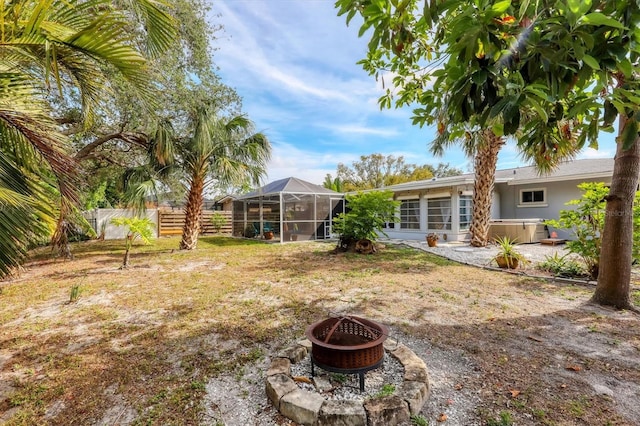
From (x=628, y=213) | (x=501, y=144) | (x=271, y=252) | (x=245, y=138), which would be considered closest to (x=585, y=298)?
(x=628, y=213)

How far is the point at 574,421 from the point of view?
79.4 inches

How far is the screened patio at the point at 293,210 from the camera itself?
42.5ft

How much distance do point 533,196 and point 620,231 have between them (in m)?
10.7

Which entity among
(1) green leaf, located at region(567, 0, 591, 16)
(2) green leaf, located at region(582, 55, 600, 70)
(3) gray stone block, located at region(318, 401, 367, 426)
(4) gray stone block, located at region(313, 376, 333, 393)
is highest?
(1) green leaf, located at region(567, 0, 591, 16)

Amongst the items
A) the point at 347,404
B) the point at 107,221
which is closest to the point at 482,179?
the point at 347,404

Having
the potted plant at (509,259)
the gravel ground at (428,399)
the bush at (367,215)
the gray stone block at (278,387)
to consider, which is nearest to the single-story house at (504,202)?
the bush at (367,215)

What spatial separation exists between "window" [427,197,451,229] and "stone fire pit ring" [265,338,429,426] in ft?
35.4

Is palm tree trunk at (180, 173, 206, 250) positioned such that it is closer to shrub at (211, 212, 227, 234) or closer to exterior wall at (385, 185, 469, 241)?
shrub at (211, 212, 227, 234)

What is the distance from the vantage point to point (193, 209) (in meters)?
10.2

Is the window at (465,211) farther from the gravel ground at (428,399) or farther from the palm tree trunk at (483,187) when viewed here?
the gravel ground at (428,399)

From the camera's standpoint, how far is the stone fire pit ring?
1940 millimetres

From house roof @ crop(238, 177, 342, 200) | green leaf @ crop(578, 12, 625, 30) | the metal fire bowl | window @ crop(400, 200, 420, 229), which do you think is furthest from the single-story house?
green leaf @ crop(578, 12, 625, 30)

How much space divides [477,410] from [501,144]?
1008 centimetres

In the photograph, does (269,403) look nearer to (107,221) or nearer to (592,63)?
(592,63)
